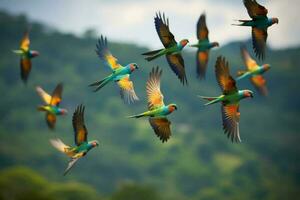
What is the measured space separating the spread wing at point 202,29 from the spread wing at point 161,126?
2036 mm

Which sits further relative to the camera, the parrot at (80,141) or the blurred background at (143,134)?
the blurred background at (143,134)

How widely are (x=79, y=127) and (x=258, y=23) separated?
3.00 metres

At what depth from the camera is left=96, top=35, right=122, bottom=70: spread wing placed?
1086cm

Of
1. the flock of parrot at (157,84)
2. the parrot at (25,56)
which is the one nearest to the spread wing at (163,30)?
the flock of parrot at (157,84)

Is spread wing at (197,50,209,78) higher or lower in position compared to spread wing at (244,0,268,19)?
lower

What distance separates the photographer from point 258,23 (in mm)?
10320

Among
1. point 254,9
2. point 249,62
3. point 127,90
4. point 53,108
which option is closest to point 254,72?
point 249,62

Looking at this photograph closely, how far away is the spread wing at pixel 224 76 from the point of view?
9.99m

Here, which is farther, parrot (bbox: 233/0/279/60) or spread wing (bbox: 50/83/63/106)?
spread wing (bbox: 50/83/63/106)

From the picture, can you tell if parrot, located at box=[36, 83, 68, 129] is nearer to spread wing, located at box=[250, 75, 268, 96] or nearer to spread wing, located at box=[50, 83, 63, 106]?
spread wing, located at box=[50, 83, 63, 106]

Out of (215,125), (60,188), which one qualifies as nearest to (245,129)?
(215,125)

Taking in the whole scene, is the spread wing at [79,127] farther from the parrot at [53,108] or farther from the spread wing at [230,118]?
the parrot at [53,108]

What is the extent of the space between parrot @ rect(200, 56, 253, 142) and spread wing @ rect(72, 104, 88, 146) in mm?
1820

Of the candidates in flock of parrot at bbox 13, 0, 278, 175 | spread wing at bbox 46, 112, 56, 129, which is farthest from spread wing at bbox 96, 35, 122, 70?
Result: spread wing at bbox 46, 112, 56, 129
